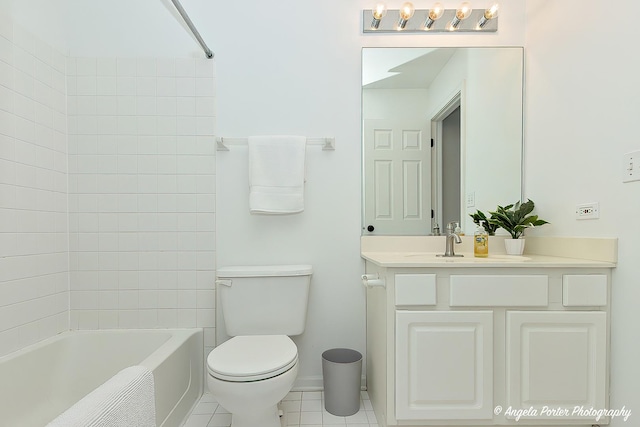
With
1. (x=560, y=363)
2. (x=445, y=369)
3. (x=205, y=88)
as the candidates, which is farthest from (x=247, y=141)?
(x=560, y=363)

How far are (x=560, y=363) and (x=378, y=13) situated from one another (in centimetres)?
181

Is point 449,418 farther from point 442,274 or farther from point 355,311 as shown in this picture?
point 355,311

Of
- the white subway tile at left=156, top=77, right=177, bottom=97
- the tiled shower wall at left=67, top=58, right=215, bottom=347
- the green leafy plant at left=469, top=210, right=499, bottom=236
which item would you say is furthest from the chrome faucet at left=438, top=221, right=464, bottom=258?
the white subway tile at left=156, top=77, right=177, bottom=97

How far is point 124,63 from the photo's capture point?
186 centimetres

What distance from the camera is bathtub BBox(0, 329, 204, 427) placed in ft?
4.58

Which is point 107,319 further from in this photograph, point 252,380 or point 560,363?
point 560,363

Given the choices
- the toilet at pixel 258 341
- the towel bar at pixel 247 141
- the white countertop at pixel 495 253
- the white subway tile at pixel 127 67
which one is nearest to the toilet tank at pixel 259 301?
the toilet at pixel 258 341

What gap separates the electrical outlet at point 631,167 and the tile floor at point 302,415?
143 centimetres

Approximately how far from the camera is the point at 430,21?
1882 mm

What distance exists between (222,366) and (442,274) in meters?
0.92

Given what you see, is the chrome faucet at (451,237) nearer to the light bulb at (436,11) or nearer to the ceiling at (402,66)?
the ceiling at (402,66)

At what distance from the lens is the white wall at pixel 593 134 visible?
1266mm

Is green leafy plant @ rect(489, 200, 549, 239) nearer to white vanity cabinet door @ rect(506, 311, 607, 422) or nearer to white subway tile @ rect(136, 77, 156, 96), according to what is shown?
white vanity cabinet door @ rect(506, 311, 607, 422)

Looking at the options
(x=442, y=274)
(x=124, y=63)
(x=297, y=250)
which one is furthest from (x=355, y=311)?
(x=124, y=63)
